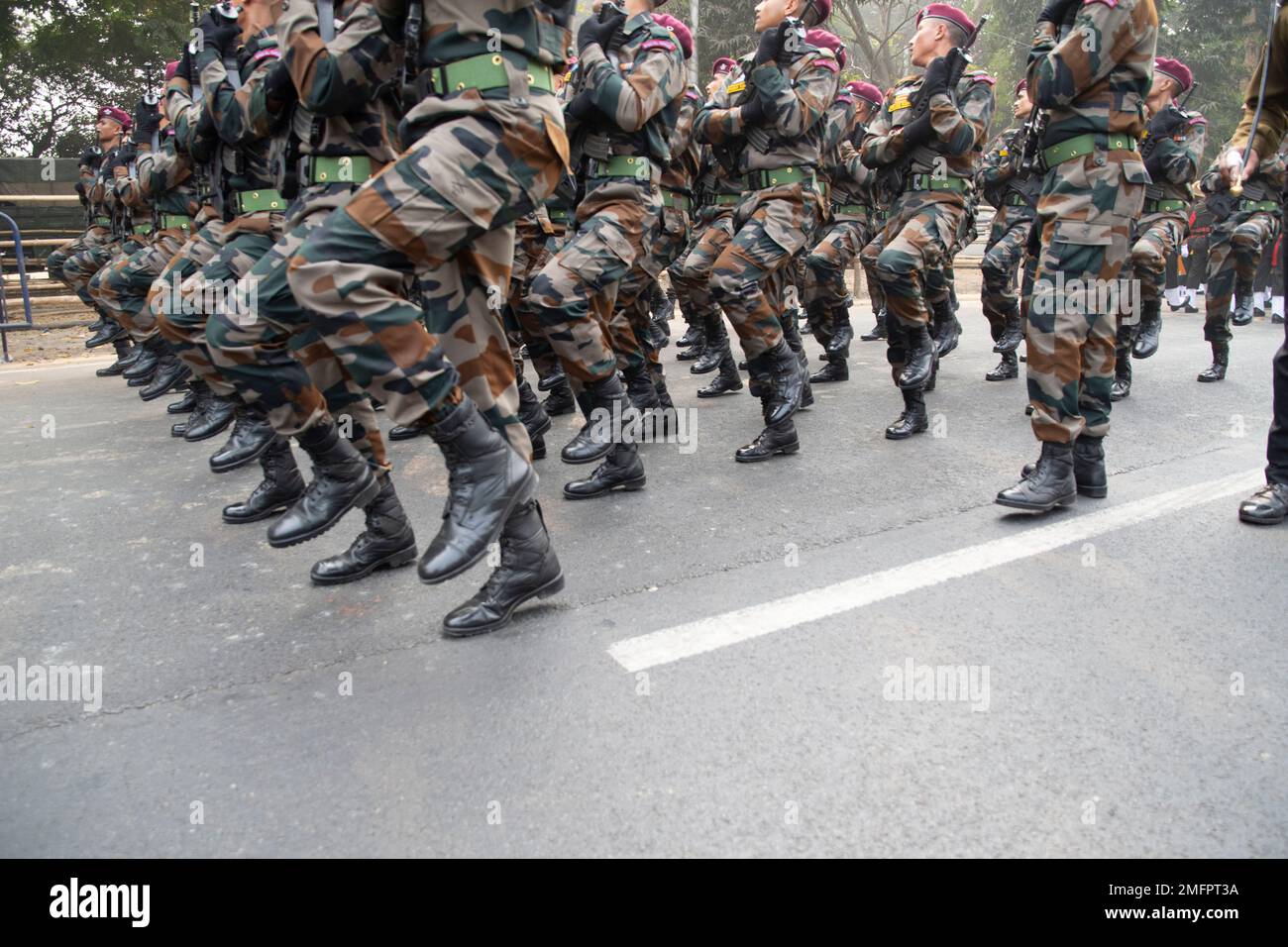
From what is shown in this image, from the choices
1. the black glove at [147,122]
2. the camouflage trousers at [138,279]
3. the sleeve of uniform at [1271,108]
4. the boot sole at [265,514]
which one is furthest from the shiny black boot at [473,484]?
the black glove at [147,122]

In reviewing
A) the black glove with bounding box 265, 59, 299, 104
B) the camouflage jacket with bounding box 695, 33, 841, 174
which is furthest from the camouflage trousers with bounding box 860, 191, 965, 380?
the black glove with bounding box 265, 59, 299, 104

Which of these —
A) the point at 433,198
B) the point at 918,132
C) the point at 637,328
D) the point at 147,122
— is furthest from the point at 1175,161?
the point at 147,122

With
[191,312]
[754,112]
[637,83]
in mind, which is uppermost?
[637,83]

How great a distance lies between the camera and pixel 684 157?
21.2 feet

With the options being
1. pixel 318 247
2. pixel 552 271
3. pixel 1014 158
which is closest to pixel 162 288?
pixel 552 271

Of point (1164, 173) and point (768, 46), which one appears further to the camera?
point (1164, 173)

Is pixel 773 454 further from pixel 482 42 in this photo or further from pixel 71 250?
pixel 71 250

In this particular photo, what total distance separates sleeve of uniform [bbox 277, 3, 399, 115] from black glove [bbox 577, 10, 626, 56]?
1.50m

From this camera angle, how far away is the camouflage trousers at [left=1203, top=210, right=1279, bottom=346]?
7086 millimetres

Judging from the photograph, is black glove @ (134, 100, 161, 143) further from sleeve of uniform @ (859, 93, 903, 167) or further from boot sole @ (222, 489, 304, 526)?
sleeve of uniform @ (859, 93, 903, 167)

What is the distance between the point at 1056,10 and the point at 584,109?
6.60 feet

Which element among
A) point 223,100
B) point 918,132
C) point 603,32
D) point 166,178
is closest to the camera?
point 223,100

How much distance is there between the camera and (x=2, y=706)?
2533 millimetres
